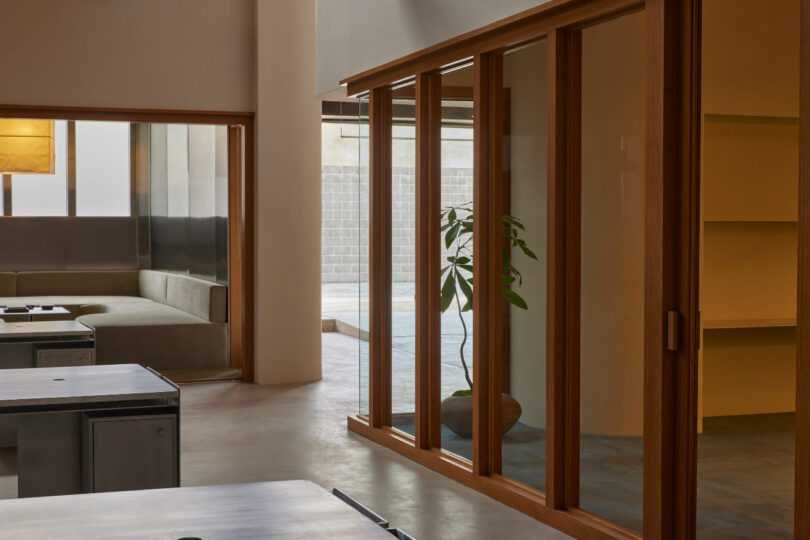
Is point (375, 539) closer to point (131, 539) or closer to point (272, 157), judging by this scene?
point (131, 539)

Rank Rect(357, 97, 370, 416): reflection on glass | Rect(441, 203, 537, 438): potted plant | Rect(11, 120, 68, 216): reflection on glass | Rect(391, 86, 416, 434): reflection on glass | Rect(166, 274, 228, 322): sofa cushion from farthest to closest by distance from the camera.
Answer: Rect(11, 120, 68, 216): reflection on glass → Rect(166, 274, 228, 322): sofa cushion → Rect(357, 97, 370, 416): reflection on glass → Rect(391, 86, 416, 434): reflection on glass → Rect(441, 203, 537, 438): potted plant

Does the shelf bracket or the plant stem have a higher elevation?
the shelf bracket

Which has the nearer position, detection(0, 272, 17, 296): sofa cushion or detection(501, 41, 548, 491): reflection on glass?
detection(501, 41, 548, 491): reflection on glass

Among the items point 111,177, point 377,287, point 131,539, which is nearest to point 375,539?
point 131,539

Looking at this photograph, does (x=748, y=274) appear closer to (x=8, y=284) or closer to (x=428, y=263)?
(x=428, y=263)

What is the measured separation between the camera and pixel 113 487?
4.04 meters

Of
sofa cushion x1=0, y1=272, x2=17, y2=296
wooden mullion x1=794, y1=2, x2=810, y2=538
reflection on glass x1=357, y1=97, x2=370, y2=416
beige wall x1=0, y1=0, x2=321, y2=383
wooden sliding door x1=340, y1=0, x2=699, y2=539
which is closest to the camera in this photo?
wooden mullion x1=794, y1=2, x2=810, y2=538

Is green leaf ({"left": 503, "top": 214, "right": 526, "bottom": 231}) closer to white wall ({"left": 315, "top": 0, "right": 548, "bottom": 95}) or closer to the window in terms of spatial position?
white wall ({"left": 315, "top": 0, "right": 548, "bottom": 95})

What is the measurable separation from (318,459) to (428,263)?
1.34 m

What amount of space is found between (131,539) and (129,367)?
8.59 feet

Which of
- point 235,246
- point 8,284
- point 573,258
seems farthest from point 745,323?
point 8,284

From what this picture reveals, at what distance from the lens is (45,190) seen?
43.9 feet

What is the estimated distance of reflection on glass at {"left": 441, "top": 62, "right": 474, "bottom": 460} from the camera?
18.4ft

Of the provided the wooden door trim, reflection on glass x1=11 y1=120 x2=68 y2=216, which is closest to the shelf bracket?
the wooden door trim
